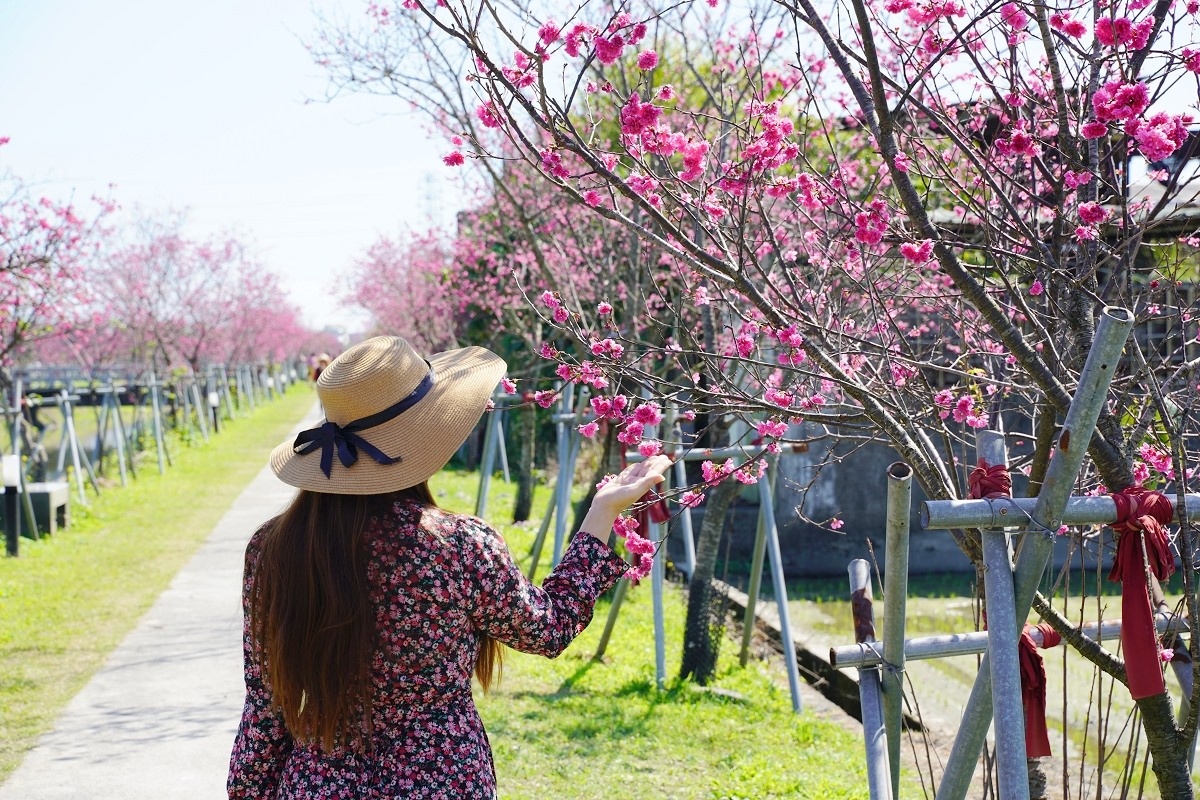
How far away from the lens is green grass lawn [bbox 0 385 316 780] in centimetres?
620

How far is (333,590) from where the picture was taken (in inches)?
84.0

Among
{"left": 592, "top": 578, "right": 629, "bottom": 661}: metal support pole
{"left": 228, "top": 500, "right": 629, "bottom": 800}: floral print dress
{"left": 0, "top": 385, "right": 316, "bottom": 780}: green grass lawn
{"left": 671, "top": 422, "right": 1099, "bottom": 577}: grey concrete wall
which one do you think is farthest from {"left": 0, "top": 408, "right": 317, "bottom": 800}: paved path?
{"left": 671, "top": 422, "right": 1099, "bottom": 577}: grey concrete wall

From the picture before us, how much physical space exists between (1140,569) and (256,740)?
1741 mm

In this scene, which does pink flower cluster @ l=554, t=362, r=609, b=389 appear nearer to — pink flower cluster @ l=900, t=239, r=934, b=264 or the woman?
the woman

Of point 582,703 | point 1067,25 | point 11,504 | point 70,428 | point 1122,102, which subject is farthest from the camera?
point 70,428

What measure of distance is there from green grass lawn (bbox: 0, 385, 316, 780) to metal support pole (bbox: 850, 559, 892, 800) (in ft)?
13.0

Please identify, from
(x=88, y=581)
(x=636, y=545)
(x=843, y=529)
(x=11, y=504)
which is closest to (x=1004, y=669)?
(x=636, y=545)

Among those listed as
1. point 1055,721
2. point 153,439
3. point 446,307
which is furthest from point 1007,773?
point 153,439

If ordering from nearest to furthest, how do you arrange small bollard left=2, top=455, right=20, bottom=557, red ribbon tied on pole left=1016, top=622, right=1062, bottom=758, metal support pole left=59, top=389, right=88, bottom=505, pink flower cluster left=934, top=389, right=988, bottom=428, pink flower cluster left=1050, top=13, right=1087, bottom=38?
1. red ribbon tied on pole left=1016, top=622, right=1062, bottom=758
2. pink flower cluster left=1050, top=13, right=1087, bottom=38
3. pink flower cluster left=934, top=389, right=988, bottom=428
4. small bollard left=2, top=455, right=20, bottom=557
5. metal support pole left=59, top=389, right=88, bottom=505

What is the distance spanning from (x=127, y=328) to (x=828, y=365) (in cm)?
2406

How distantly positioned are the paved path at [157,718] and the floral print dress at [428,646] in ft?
8.95

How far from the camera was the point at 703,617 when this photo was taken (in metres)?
6.50

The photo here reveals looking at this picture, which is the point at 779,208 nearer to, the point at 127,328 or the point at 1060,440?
the point at 1060,440

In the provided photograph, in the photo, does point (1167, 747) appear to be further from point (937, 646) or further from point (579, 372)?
point (579, 372)
